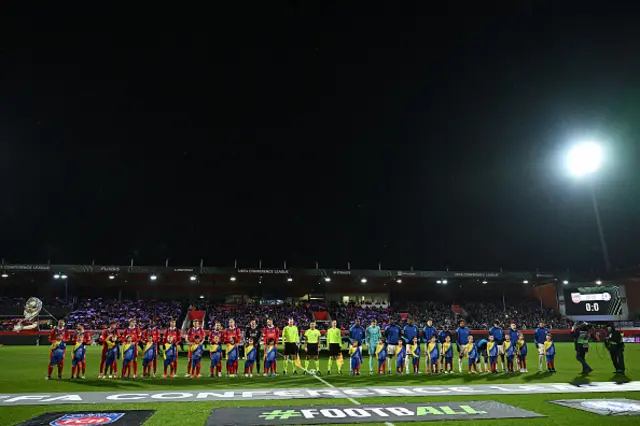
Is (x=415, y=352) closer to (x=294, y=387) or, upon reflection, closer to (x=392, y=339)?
(x=392, y=339)

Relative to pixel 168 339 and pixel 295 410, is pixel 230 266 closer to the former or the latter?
pixel 168 339

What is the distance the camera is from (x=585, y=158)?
24219 millimetres

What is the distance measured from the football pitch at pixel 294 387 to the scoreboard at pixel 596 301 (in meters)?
22.1

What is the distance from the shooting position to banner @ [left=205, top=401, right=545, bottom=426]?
26.3ft

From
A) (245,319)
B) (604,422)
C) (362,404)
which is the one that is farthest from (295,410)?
(245,319)

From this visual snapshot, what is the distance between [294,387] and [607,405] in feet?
25.0

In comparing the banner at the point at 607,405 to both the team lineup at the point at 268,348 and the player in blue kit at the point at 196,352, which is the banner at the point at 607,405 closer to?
the team lineup at the point at 268,348

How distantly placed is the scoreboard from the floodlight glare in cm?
1833

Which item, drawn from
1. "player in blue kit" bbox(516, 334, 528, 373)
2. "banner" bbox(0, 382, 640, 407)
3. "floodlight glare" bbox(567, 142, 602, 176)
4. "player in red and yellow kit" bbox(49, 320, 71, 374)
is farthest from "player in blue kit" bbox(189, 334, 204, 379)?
"floodlight glare" bbox(567, 142, 602, 176)

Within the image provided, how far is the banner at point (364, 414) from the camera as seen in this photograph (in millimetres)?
8031

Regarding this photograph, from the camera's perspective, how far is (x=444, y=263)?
151ft

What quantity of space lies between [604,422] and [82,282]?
1831 inches

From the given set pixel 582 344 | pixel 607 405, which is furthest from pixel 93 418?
pixel 582 344

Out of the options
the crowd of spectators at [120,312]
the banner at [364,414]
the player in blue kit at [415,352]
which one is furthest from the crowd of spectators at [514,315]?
the banner at [364,414]
